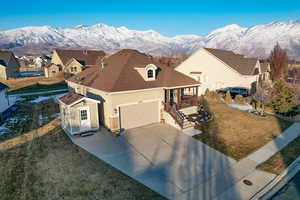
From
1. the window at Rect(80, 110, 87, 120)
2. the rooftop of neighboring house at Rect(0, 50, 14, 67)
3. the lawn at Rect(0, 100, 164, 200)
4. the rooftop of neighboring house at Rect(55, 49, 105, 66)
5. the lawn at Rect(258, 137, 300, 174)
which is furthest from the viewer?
the rooftop of neighboring house at Rect(55, 49, 105, 66)

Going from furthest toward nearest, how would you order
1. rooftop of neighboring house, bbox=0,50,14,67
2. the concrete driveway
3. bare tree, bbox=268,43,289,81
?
rooftop of neighboring house, bbox=0,50,14,67 → bare tree, bbox=268,43,289,81 → the concrete driveway

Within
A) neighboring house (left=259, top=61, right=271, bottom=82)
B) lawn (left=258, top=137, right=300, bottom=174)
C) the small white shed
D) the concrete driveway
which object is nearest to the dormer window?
the concrete driveway

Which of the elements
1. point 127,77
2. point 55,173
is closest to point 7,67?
point 127,77

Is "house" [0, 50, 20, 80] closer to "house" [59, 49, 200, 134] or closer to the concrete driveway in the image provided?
"house" [59, 49, 200, 134]

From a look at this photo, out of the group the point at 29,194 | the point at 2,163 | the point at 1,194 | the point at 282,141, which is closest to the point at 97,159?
the point at 29,194

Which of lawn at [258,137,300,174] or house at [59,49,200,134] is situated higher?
house at [59,49,200,134]

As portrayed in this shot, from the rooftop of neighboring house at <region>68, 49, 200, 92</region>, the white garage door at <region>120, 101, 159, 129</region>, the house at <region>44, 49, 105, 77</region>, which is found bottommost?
the white garage door at <region>120, 101, 159, 129</region>

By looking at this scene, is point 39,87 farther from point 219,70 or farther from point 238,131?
point 238,131

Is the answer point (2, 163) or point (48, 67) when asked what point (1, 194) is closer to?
point (2, 163)
